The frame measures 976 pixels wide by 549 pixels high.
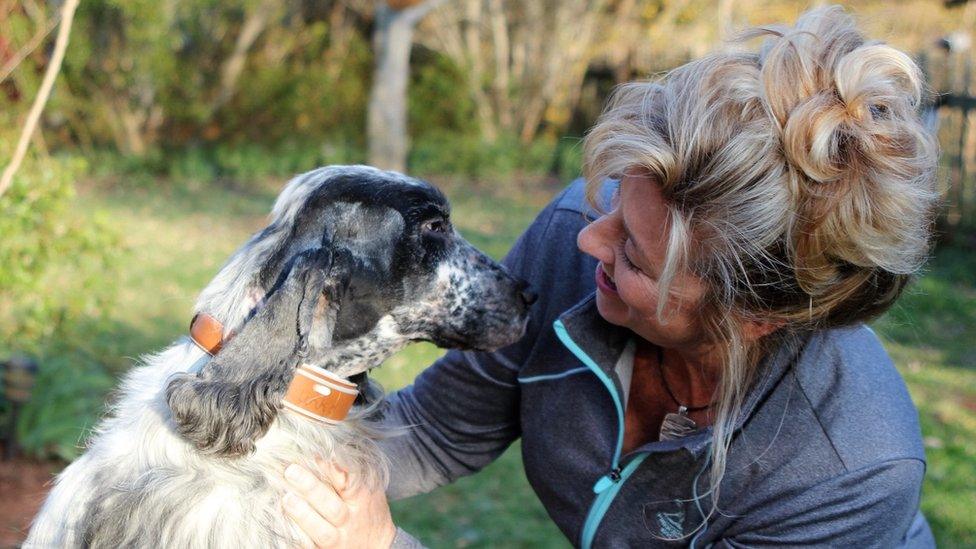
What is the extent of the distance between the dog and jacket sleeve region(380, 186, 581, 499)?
191 mm

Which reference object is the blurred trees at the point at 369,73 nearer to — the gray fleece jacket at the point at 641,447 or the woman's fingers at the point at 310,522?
the gray fleece jacket at the point at 641,447

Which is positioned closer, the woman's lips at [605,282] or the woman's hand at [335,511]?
the woman's hand at [335,511]

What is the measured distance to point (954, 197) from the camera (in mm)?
8719

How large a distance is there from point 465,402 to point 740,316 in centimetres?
92

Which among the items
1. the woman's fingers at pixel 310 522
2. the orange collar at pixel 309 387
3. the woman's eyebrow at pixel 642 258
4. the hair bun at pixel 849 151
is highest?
the hair bun at pixel 849 151

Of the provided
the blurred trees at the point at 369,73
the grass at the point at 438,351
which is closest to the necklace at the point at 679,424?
the grass at the point at 438,351

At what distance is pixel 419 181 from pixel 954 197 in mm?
7673

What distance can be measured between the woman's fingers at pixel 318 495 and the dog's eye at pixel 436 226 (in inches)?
27.3

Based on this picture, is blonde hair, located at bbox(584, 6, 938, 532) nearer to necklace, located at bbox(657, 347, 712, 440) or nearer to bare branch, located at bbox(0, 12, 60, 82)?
necklace, located at bbox(657, 347, 712, 440)

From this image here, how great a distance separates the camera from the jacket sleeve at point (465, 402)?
2.68 meters

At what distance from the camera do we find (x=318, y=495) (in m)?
2.20

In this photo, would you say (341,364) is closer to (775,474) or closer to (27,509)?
(775,474)

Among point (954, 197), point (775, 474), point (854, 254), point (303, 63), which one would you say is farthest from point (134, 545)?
point (303, 63)

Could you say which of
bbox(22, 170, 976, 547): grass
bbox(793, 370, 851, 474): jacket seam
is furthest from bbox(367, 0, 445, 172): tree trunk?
bbox(793, 370, 851, 474): jacket seam
